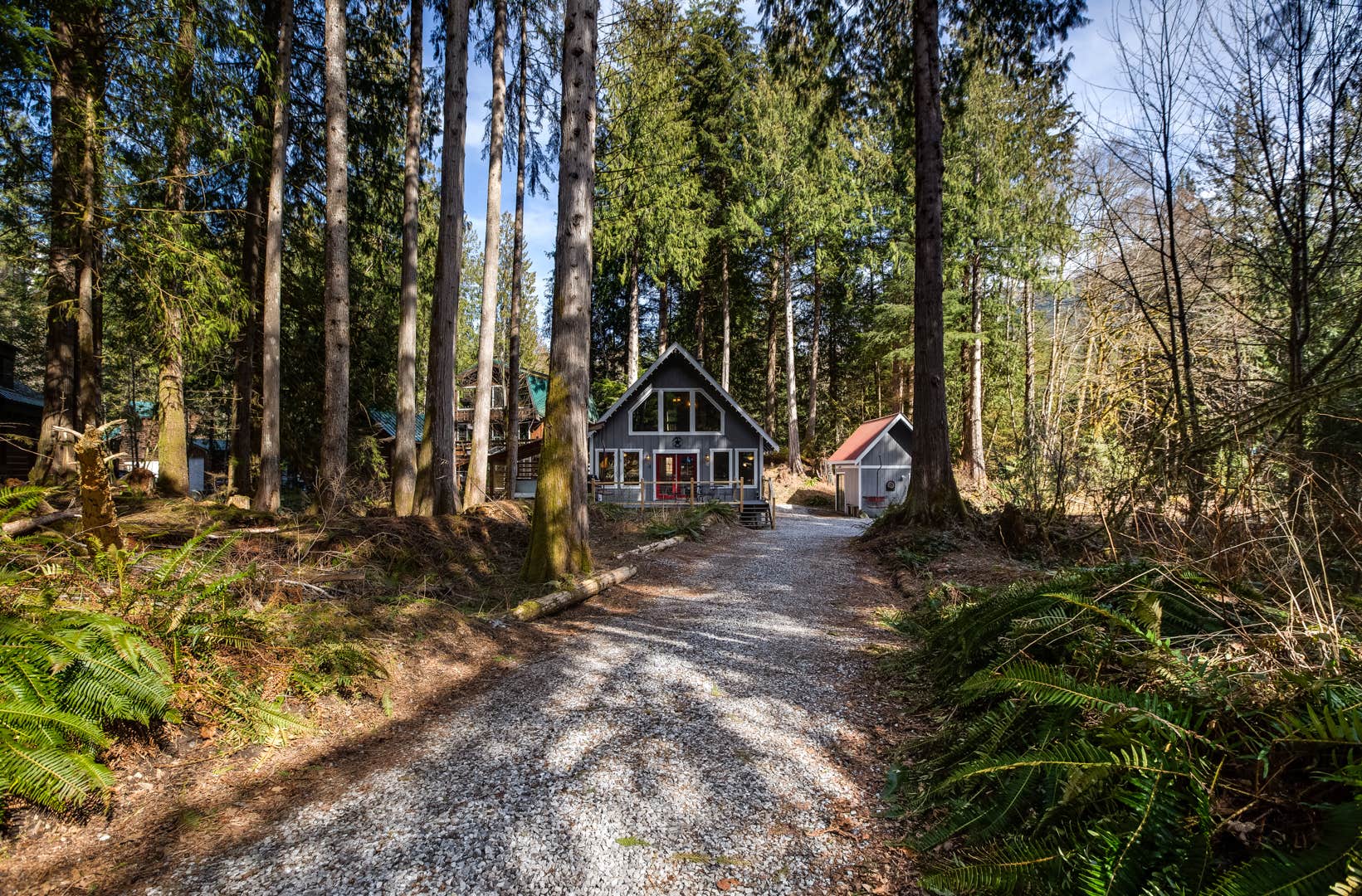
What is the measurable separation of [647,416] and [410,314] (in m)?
12.6

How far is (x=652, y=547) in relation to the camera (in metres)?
10.2

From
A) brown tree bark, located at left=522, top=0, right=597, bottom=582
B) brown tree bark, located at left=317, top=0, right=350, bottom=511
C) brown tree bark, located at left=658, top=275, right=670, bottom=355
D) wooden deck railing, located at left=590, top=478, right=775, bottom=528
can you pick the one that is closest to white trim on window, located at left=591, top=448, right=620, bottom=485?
wooden deck railing, located at left=590, top=478, right=775, bottom=528

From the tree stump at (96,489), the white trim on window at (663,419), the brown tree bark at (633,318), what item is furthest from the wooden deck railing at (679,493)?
the tree stump at (96,489)

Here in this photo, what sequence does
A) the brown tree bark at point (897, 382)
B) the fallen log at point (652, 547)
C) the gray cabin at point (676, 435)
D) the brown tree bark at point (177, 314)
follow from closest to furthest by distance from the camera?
the brown tree bark at point (177, 314), the fallen log at point (652, 547), the gray cabin at point (676, 435), the brown tree bark at point (897, 382)

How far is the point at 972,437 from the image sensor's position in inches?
877

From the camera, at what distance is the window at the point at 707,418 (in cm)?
2273

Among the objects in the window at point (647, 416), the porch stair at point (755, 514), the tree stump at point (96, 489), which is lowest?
the porch stair at point (755, 514)

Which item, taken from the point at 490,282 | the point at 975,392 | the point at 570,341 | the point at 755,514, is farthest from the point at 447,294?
the point at 975,392

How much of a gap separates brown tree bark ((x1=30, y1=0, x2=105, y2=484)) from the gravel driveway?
773 centimetres

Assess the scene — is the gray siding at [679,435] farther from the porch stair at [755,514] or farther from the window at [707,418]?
the porch stair at [755,514]

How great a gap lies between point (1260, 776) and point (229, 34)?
12343 mm

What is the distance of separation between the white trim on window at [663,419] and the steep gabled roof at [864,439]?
5.11 metres

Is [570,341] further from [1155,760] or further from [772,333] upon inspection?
[772,333]

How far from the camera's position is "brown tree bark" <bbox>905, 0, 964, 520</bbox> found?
972cm
